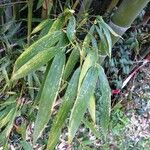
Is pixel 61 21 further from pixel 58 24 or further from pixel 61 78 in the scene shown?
pixel 61 78

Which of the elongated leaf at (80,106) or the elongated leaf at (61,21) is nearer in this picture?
the elongated leaf at (80,106)

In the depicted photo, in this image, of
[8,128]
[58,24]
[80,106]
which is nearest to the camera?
[80,106]

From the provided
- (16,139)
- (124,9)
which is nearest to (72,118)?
(124,9)

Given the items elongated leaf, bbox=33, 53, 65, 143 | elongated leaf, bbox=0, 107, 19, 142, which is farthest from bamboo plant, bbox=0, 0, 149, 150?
elongated leaf, bbox=0, 107, 19, 142

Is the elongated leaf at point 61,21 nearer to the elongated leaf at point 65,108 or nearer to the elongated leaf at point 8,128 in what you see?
the elongated leaf at point 65,108

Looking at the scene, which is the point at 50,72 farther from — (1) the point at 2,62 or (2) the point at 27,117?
→ (2) the point at 27,117

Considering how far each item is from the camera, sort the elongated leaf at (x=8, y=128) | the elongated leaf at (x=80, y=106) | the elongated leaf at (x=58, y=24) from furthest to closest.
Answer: the elongated leaf at (x=8, y=128)
the elongated leaf at (x=58, y=24)
the elongated leaf at (x=80, y=106)

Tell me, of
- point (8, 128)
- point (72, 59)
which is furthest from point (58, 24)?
point (8, 128)

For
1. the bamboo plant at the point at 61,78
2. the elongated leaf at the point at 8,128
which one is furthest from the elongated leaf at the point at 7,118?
the bamboo plant at the point at 61,78
